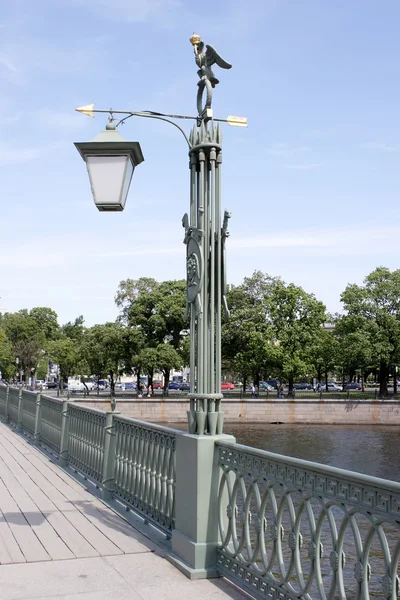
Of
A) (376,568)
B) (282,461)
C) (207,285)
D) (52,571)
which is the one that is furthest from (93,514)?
(376,568)

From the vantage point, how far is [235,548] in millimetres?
4676

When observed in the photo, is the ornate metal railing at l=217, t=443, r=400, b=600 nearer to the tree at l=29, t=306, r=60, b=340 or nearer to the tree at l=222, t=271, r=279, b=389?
the tree at l=222, t=271, r=279, b=389

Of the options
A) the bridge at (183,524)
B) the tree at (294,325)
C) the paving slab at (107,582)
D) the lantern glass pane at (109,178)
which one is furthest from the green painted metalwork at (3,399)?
the tree at (294,325)

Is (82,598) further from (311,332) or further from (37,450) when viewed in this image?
(311,332)

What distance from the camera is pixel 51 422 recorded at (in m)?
12.2

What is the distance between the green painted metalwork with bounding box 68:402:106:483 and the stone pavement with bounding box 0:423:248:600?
0.48 metres

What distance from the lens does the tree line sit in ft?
168

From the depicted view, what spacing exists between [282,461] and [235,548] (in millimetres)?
1005

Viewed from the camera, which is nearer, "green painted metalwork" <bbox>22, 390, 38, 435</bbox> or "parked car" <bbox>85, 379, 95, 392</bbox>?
"green painted metalwork" <bbox>22, 390, 38, 435</bbox>

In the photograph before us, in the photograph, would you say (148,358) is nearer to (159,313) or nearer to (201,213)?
(159,313)

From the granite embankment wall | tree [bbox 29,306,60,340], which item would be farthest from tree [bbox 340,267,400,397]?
tree [bbox 29,306,60,340]

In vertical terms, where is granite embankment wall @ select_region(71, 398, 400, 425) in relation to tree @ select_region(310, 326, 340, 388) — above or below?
below

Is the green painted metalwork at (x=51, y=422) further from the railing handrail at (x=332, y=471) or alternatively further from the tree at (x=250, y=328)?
the tree at (x=250, y=328)

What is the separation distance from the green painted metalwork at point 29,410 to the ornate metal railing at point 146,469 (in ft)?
22.6
